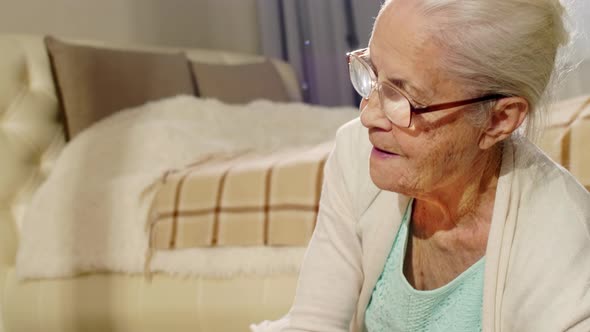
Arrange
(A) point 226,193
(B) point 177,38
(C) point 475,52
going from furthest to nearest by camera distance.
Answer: (B) point 177,38
(A) point 226,193
(C) point 475,52

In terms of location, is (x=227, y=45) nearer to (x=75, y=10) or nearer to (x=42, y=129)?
(x=75, y=10)

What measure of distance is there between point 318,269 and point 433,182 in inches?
9.7

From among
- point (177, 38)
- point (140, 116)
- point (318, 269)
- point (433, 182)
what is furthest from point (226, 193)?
point (177, 38)

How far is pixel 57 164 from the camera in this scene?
2379 millimetres

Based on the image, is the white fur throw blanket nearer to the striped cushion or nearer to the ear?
the striped cushion

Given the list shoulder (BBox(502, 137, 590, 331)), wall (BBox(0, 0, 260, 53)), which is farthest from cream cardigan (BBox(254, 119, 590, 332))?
wall (BBox(0, 0, 260, 53))

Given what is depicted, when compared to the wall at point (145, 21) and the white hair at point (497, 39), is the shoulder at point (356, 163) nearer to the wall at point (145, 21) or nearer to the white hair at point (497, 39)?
the white hair at point (497, 39)

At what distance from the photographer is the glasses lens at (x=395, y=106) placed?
1.00 meters

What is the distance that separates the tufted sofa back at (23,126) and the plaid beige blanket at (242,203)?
62 cm

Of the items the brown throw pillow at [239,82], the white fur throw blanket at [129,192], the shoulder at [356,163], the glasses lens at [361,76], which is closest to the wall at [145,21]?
the brown throw pillow at [239,82]

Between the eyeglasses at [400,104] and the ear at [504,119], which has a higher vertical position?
the eyeglasses at [400,104]

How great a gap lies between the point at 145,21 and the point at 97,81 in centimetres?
96

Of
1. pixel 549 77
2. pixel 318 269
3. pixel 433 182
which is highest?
pixel 549 77

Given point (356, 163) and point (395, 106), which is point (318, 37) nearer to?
point (356, 163)
